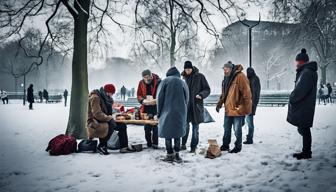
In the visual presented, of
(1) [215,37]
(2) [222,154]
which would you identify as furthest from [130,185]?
(1) [215,37]

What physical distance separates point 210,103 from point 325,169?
20.7m

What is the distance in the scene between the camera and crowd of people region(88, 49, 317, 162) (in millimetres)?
5395

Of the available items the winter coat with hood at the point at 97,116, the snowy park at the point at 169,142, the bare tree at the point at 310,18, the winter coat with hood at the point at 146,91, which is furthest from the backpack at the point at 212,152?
the bare tree at the point at 310,18

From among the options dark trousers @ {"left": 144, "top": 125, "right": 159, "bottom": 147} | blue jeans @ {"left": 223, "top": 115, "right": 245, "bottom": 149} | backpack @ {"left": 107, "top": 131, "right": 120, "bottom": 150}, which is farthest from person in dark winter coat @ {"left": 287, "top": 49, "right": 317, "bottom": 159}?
backpack @ {"left": 107, "top": 131, "right": 120, "bottom": 150}

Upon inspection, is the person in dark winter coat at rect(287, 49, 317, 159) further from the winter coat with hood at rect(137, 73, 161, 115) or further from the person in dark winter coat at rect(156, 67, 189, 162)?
the winter coat with hood at rect(137, 73, 161, 115)

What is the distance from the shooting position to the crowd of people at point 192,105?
5.39 m

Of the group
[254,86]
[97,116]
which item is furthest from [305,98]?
[97,116]

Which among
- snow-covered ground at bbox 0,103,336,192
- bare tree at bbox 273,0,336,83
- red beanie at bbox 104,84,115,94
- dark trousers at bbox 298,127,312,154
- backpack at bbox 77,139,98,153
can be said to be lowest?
snow-covered ground at bbox 0,103,336,192

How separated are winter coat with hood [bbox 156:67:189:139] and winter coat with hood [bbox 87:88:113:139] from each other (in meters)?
1.38

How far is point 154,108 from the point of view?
23.8 feet

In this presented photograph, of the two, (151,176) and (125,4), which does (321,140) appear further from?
(125,4)

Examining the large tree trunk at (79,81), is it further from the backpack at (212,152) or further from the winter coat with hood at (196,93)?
the backpack at (212,152)

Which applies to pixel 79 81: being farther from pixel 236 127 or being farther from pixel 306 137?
pixel 306 137

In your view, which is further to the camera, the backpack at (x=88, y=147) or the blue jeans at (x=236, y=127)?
the backpack at (x=88, y=147)
